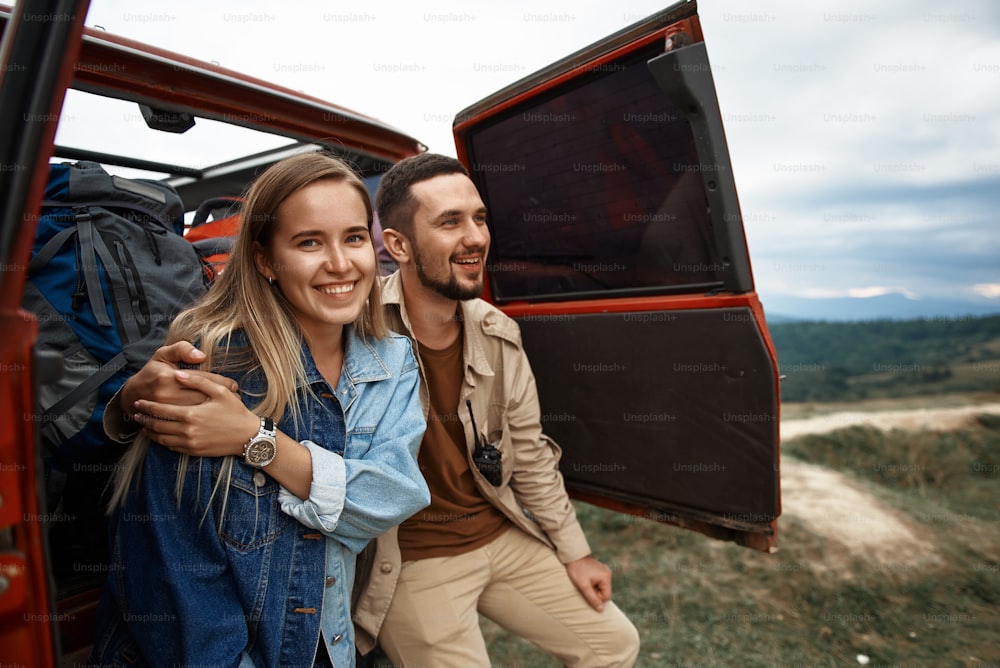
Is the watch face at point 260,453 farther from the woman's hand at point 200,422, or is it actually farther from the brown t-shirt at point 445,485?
the brown t-shirt at point 445,485

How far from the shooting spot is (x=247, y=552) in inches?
54.6

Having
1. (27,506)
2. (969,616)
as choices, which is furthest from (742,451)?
(969,616)

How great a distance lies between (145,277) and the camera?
1755mm

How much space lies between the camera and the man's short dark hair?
229 cm

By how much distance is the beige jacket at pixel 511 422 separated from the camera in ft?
7.25

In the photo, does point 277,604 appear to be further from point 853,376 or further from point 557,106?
point 853,376

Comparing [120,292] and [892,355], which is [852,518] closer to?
[120,292]

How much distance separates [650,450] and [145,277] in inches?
75.4

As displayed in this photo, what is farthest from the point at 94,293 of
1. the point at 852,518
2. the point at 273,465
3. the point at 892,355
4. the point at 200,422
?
the point at 892,355

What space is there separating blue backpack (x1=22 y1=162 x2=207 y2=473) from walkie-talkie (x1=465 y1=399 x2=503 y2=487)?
3.60 feet

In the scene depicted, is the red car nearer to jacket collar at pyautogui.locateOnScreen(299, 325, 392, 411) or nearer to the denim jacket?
the denim jacket

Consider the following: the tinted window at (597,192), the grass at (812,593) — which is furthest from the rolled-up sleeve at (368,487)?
the grass at (812,593)

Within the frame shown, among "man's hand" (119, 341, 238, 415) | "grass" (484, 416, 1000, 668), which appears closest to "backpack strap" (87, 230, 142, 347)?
"man's hand" (119, 341, 238, 415)

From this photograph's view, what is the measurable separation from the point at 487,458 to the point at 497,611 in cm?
68
